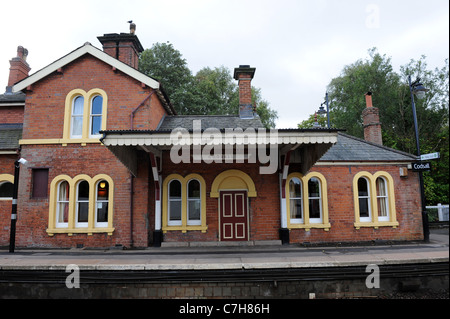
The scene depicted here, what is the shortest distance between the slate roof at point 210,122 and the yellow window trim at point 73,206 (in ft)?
10.9

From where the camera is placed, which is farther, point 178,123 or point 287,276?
point 178,123

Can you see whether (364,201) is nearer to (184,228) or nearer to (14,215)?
(184,228)

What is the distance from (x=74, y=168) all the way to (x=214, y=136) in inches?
230

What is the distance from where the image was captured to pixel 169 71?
28281 millimetres

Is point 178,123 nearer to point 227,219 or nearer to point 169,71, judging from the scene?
point 227,219

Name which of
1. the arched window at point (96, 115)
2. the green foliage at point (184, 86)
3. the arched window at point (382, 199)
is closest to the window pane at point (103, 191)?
the arched window at point (96, 115)

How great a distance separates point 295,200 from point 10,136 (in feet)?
39.3

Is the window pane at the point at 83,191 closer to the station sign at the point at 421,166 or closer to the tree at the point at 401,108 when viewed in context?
the station sign at the point at 421,166

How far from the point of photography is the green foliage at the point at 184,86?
2667 centimetres

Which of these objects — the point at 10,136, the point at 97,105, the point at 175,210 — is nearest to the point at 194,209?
the point at 175,210

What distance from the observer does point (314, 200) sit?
1096cm

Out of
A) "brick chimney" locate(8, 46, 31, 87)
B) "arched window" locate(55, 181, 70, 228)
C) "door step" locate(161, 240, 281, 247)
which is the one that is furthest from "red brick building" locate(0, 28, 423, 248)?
"brick chimney" locate(8, 46, 31, 87)
